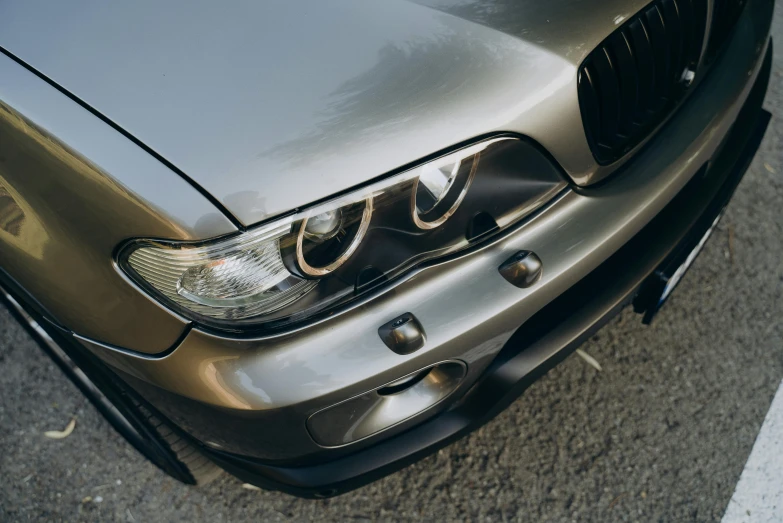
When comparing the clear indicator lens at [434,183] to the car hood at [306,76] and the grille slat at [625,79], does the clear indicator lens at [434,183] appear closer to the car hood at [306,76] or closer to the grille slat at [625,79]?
the car hood at [306,76]

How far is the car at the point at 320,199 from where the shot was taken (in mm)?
1205

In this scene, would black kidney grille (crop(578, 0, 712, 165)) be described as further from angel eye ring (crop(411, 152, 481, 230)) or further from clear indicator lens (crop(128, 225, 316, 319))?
clear indicator lens (crop(128, 225, 316, 319))

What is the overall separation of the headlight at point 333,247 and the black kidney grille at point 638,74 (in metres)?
0.19

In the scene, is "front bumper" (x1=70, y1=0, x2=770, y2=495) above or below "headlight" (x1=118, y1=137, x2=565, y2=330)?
below

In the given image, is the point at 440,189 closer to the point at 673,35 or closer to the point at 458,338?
the point at 458,338

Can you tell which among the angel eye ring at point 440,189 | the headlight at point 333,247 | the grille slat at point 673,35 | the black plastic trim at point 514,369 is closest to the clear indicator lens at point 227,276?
the headlight at point 333,247

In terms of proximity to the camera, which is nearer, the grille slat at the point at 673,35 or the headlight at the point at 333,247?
the headlight at the point at 333,247

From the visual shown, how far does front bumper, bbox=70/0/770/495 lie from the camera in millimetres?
1250

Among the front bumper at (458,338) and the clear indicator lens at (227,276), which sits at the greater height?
the clear indicator lens at (227,276)

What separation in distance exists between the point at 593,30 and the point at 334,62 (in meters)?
0.53

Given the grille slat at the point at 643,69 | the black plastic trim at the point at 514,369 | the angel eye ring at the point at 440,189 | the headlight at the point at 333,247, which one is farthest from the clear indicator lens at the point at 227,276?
the grille slat at the point at 643,69

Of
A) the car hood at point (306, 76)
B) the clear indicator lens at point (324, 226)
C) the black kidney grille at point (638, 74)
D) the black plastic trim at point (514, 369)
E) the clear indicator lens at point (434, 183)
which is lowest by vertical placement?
the black plastic trim at point (514, 369)

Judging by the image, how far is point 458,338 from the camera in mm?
1297

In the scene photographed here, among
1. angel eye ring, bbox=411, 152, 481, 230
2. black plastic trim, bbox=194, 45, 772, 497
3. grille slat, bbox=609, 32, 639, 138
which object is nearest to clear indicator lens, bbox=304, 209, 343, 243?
angel eye ring, bbox=411, 152, 481, 230
